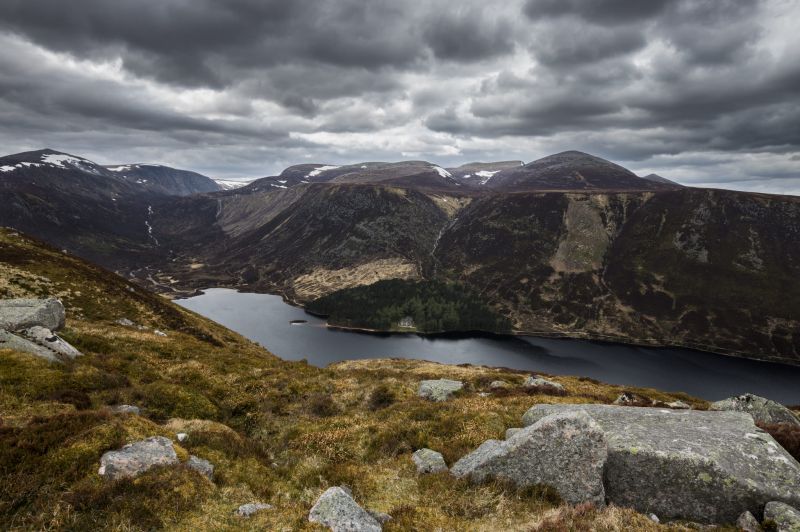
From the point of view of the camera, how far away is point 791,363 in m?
190

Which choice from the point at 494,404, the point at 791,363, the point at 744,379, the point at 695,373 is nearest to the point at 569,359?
the point at 695,373

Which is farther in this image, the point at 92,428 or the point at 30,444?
the point at 92,428

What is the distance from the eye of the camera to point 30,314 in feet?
97.1

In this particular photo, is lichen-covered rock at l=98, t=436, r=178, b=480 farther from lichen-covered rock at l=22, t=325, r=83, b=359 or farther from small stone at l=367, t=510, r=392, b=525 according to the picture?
lichen-covered rock at l=22, t=325, r=83, b=359

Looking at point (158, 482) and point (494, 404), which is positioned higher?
point (158, 482)

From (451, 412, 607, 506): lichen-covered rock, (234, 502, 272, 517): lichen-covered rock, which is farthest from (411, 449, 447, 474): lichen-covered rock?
(234, 502, 272, 517): lichen-covered rock

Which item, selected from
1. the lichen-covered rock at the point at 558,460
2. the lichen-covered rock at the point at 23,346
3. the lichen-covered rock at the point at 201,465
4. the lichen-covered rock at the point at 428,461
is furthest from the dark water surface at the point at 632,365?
the lichen-covered rock at the point at 558,460

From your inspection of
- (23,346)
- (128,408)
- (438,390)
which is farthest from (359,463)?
(23,346)

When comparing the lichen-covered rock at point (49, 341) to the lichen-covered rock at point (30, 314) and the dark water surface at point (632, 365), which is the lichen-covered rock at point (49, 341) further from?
the dark water surface at point (632, 365)

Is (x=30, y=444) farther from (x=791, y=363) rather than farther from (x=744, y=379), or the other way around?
(x=791, y=363)

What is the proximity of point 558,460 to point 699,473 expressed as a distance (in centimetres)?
448

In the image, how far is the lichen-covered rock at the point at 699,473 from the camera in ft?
41.1

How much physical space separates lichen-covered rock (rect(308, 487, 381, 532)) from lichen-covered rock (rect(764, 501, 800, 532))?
11516 millimetres

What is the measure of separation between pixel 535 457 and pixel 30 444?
1594 centimetres
